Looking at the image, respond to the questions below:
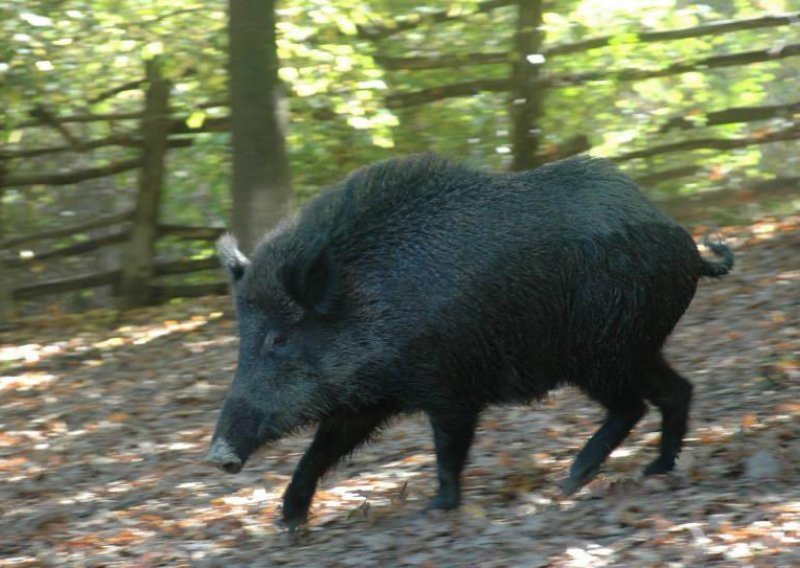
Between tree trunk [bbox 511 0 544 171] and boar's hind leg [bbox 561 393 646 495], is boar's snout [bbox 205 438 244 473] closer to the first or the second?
boar's hind leg [bbox 561 393 646 495]

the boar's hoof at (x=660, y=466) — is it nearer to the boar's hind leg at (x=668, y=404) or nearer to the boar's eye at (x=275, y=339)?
the boar's hind leg at (x=668, y=404)

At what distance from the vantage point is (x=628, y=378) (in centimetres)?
615

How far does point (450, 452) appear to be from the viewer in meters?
5.93

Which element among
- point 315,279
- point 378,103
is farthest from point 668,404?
point 378,103

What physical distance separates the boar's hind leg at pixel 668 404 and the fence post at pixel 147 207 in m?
6.77

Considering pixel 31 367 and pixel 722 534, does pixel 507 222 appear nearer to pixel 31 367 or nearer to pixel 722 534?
pixel 722 534

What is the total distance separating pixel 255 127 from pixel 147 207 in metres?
2.92

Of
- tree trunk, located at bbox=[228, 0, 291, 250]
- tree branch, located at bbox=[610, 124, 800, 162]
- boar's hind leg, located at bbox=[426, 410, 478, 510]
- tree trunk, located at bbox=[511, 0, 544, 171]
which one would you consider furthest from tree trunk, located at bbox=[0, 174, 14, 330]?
boar's hind leg, located at bbox=[426, 410, 478, 510]

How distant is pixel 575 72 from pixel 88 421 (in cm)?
556

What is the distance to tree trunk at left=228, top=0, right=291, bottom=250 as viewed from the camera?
29.8ft

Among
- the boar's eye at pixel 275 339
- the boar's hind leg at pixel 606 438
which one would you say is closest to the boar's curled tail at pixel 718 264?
the boar's hind leg at pixel 606 438

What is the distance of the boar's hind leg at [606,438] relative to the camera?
19.5 feet

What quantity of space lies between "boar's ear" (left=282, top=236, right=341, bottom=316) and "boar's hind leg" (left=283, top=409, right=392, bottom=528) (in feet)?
1.95

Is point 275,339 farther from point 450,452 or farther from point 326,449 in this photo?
point 450,452
